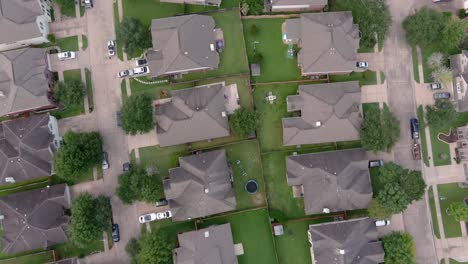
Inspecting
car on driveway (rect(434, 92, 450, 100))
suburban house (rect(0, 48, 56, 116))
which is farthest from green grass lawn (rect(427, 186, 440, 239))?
suburban house (rect(0, 48, 56, 116))

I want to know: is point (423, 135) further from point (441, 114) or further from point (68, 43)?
point (68, 43)

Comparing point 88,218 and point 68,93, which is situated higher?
point 68,93

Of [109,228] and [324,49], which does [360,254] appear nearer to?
[324,49]

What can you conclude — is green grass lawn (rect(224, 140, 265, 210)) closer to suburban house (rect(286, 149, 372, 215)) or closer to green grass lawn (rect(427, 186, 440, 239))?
suburban house (rect(286, 149, 372, 215))

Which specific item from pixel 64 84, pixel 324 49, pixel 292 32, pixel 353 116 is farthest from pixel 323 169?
pixel 64 84

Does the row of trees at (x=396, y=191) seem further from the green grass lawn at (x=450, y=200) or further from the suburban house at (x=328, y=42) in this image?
the suburban house at (x=328, y=42)

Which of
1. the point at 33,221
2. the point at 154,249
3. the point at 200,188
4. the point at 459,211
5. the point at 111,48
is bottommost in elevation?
the point at 154,249

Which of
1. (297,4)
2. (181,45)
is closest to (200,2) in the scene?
(181,45)
